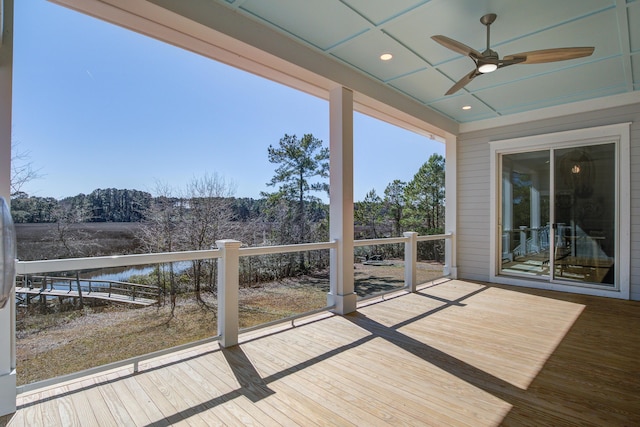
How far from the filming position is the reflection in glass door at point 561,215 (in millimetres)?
4762

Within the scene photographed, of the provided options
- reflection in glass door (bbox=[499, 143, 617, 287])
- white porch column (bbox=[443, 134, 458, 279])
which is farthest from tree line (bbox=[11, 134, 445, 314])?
reflection in glass door (bbox=[499, 143, 617, 287])

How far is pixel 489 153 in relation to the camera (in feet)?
18.8

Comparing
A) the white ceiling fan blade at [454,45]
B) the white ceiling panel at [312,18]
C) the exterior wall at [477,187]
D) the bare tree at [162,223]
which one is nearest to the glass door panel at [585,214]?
the exterior wall at [477,187]

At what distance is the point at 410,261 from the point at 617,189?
10.3 feet

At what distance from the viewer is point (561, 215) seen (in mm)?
5066

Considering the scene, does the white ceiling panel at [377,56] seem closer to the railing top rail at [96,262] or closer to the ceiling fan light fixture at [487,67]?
the ceiling fan light fixture at [487,67]

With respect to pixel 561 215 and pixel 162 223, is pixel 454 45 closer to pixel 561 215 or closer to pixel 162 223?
pixel 561 215

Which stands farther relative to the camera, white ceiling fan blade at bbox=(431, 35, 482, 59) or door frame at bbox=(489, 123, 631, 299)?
door frame at bbox=(489, 123, 631, 299)

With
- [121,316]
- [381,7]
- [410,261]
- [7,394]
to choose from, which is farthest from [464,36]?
[121,316]

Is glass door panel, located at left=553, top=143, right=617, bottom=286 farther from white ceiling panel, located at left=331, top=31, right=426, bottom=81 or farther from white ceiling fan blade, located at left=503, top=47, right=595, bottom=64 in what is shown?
white ceiling panel, located at left=331, top=31, right=426, bottom=81

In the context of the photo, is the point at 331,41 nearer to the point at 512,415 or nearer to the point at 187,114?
the point at 512,415

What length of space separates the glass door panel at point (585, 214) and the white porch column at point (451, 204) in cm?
154

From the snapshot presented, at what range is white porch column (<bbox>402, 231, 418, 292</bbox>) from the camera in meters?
4.92

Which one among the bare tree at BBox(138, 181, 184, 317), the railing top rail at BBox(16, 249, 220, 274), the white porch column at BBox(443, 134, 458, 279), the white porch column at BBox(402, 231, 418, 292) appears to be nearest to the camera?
the railing top rail at BBox(16, 249, 220, 274)
